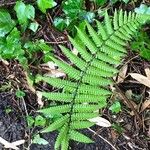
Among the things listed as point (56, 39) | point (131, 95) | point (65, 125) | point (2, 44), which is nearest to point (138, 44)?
point (131, 95)

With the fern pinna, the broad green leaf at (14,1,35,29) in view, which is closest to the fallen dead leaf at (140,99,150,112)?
the fern pinna

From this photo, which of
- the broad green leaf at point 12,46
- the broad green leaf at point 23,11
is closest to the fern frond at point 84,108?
the broad green leaf at point 12,46

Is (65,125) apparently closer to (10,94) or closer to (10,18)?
(10,94)

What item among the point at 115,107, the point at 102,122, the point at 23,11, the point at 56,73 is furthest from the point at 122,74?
the point at 23,11

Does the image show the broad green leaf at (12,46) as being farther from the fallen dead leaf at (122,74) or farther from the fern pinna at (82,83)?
the fallen dead leaf at (122,74)

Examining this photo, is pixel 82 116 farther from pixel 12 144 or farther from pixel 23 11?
pixel 23 11
